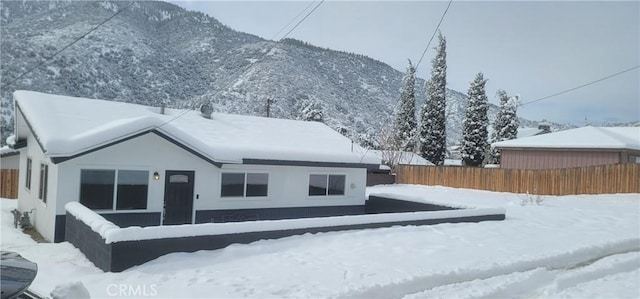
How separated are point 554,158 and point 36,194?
2844cm

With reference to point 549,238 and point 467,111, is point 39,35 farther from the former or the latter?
point 549,238

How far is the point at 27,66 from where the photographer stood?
5447 cm

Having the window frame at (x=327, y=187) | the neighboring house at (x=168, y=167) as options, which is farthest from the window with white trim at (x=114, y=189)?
the window frame at (x=327, y=187)

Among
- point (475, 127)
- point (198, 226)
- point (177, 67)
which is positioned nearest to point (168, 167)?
point (198, 226)

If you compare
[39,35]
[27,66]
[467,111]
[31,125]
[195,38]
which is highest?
[195,38]

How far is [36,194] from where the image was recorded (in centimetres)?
1227

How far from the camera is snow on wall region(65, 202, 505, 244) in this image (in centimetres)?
707

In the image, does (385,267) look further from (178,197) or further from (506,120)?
(506,120)

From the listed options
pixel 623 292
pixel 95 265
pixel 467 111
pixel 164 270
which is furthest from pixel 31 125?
pixel 467 111

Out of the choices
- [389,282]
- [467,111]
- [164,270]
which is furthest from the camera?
[467,111]

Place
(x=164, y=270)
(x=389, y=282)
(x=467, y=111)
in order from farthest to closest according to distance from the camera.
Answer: (x=467, y=111), (x=164, y=270), (x=389, y=282)

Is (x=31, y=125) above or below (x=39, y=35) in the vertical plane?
below

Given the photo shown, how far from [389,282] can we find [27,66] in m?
63.0

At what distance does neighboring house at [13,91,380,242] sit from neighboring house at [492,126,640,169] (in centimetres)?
1718
